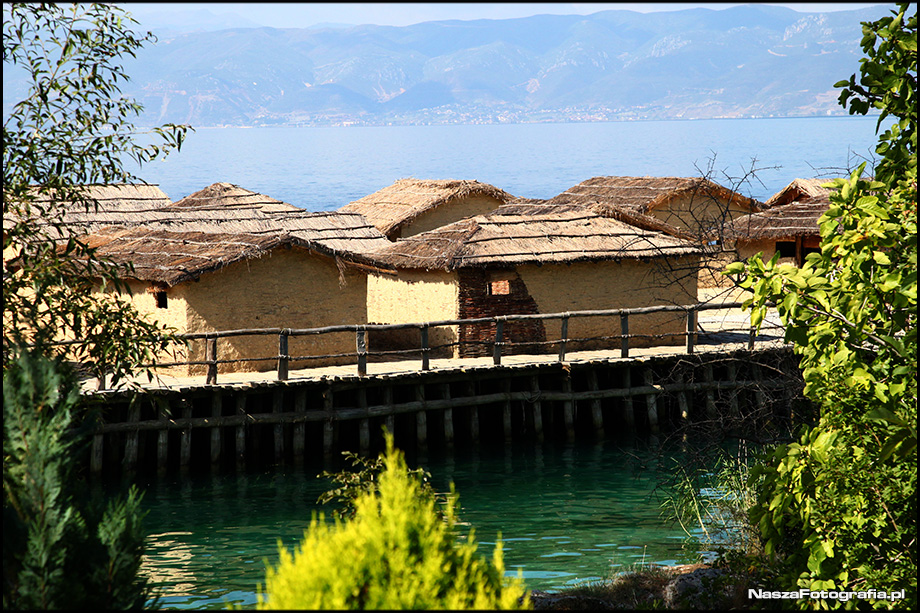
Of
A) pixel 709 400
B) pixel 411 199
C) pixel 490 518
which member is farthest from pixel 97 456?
pixel 411 199

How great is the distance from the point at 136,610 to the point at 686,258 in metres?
20.1

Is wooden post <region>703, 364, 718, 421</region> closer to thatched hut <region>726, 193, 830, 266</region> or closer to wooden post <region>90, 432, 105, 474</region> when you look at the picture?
thatched hut <region>726, 193, 830, 266</region>

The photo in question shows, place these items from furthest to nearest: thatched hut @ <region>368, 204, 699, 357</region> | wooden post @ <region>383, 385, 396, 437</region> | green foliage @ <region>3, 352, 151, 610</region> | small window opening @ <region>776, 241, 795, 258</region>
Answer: small window opening @ <region>776, 241, 795, 258</region>
thatched hut @ <region>368, 204, 699, 357</region>
wooden post @ <region>383, 385, 396, 437</region>
green foliage @ <region>3, 352, 151, 610</region>

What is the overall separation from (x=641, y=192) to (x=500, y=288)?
44.7 ft

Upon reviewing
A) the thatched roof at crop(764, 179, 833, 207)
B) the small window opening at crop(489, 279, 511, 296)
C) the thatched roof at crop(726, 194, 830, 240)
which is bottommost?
the small window opening at crop(489, 279, 511, 296)

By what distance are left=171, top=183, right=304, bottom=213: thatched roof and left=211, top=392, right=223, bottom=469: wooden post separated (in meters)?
11.1

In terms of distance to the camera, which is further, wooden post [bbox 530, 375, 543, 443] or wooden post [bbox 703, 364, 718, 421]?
wooden post [bbox 530, 375, 543, 443]

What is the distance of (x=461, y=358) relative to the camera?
22.2m

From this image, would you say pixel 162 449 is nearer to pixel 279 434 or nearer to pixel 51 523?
pixel 279 434

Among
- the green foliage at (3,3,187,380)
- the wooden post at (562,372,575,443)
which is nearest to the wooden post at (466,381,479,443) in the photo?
the wooden post at (562,372,575,443)

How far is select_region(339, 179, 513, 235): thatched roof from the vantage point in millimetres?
32875

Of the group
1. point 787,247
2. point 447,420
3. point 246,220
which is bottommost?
point 447,420

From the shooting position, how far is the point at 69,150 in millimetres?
8914

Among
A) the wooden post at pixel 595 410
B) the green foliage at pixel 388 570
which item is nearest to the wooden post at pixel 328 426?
the wooden post at pixel 595 410
